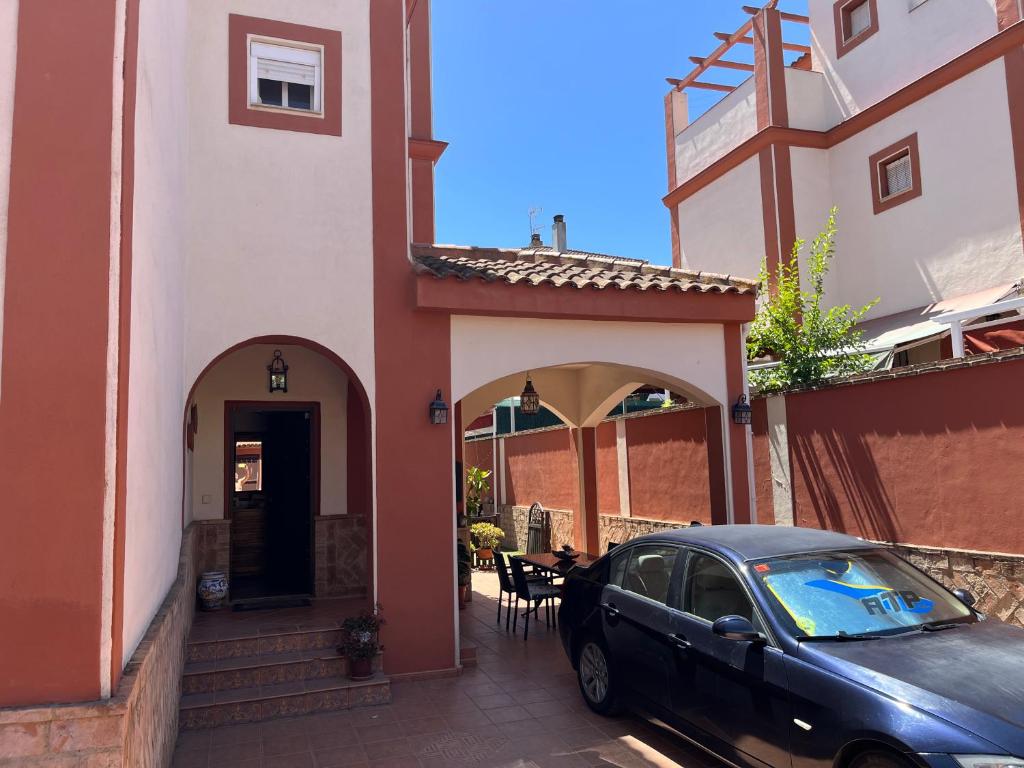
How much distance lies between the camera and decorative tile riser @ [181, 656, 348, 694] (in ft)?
23.2

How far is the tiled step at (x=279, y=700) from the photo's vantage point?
669 cm

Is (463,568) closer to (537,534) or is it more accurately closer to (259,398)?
(259,398)

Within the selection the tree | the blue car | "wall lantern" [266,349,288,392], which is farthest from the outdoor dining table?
"wall lantern" [266,349,288,392]

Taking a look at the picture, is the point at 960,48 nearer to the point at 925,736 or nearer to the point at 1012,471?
the point at 1012,471

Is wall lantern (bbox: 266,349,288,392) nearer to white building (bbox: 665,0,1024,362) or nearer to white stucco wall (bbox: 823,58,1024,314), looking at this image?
white building (bbox: 665,0,1024,362)

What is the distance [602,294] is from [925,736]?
6.19 meters

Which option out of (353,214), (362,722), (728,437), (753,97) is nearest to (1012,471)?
(728,437)

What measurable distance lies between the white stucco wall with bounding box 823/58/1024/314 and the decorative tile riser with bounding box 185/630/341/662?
1207cm

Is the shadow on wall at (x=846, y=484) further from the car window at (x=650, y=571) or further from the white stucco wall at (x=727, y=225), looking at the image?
the white stucco wall at (x=727, y=225)

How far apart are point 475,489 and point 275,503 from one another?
8.23 metres

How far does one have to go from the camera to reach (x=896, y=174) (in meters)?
14.7

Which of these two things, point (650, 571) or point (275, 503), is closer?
point (650, 571)

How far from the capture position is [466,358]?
8.56 meters

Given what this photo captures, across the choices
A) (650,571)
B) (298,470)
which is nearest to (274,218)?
(298,470)
